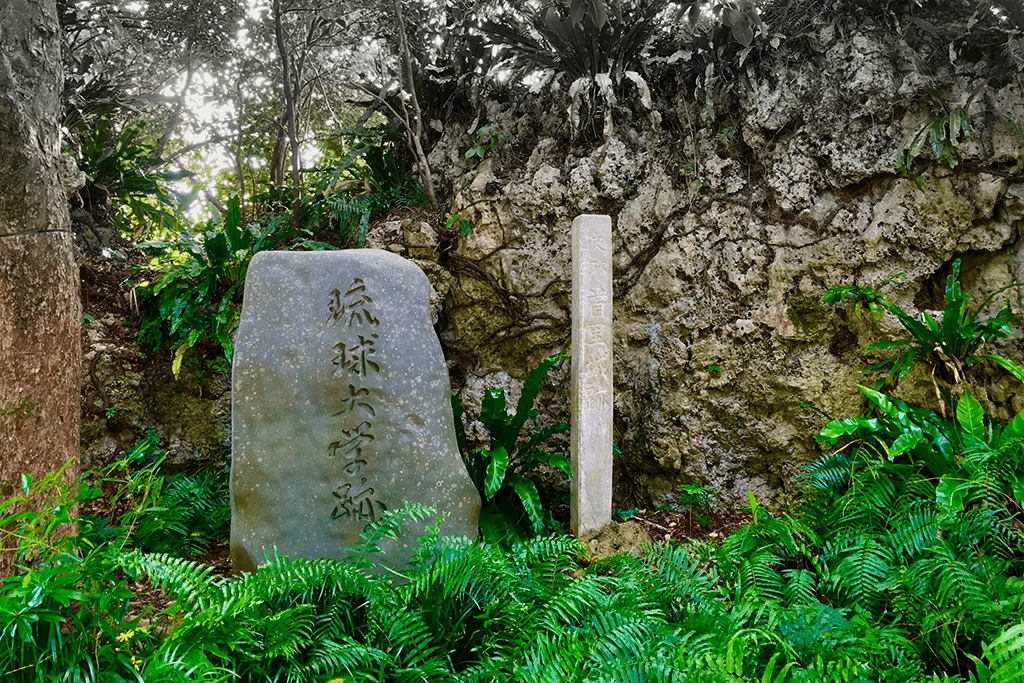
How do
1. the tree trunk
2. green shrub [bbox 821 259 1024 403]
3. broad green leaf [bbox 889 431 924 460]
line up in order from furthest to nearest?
green shrub [bbox 821 259 1024 403] → broad green leaf [bbox 889 431 924 460] → the tree trunk

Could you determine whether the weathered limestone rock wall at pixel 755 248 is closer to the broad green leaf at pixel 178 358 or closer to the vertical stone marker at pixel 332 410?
the vertical stone marker at pixel 332 410

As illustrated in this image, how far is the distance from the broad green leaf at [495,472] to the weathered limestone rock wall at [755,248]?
0.92 m

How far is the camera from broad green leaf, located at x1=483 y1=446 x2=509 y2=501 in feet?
10.5

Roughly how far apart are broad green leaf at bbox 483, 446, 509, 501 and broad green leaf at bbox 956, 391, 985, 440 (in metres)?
2.39

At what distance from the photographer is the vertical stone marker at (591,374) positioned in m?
3.23

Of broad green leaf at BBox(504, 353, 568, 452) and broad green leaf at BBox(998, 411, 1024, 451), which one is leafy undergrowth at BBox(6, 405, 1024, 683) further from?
broad green leaf at BBox(504, 353, 568, 452)

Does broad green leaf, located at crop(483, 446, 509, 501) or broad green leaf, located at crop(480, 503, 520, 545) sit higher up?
broad green leaf, located at crop(483, 446, 509, 501)

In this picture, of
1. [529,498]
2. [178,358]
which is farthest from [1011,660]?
[178,358]

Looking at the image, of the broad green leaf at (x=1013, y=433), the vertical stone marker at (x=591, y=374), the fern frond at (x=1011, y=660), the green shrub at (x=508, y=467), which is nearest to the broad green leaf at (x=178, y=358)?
the green shrub at (x=508, y=467)

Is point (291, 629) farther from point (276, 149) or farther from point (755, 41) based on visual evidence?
point (276, 149)

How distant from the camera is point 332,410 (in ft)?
9.02

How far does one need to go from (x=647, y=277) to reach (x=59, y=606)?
3.57 metres

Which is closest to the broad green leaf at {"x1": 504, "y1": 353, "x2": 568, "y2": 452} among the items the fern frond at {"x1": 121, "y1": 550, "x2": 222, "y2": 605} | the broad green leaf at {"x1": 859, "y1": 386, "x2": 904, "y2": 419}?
the broad green leaf at {"x1": 859, "y1": 386, "x2": 904, "y2": 419}

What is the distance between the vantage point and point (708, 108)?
13.1ft
